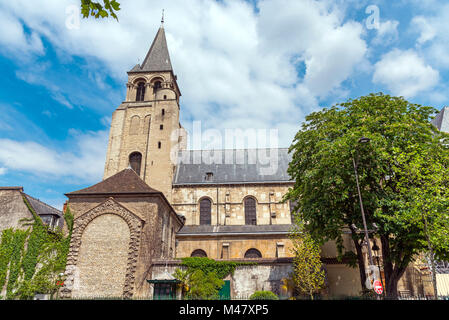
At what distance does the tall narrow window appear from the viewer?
1248 inches

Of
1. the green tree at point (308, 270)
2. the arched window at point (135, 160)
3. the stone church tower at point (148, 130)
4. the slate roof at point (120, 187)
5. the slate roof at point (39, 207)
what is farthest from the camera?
the arched window at point (135, 160)

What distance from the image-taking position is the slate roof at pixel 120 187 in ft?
70.5

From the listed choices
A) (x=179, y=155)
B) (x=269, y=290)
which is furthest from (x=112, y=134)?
(x=269, y=290)

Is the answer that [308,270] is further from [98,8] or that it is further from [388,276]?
[98,8]

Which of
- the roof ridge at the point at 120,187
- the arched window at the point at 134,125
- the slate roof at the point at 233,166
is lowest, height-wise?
the roof ridge at the point at 120,187

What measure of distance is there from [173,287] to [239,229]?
12154mm

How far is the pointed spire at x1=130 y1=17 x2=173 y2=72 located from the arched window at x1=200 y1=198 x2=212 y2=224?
743 inches

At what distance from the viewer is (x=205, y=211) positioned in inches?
1271

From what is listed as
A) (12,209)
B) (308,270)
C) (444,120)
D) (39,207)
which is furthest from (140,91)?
(444,120)

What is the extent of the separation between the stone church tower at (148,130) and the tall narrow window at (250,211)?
8.56 meters

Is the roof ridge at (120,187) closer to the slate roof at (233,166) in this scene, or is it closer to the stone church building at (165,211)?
the stone church building at (165,211)

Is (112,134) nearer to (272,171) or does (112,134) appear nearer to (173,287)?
(272,171)

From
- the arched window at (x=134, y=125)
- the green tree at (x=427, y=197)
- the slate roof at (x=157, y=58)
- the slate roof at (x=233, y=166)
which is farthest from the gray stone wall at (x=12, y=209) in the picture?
the green tree at (x=427, y=197)

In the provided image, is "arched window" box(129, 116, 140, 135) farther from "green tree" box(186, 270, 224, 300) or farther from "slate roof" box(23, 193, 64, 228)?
"green tree" box(186, 270, 224, 300)
